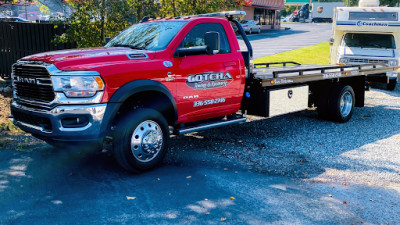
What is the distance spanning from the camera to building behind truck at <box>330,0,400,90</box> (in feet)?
46.1

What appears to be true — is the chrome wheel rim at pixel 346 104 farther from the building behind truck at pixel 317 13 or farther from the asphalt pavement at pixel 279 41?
the building behind truck at pixel 317 13

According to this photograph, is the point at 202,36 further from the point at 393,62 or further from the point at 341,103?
the point at 393,62

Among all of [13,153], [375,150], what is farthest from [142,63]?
[375,150]

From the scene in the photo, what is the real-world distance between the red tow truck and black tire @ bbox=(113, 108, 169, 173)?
13 mm

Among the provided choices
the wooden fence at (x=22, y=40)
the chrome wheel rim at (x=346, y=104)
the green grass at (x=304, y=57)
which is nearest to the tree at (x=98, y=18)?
the wooden fence at (x=22, y=40)

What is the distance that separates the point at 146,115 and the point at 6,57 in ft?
30.3

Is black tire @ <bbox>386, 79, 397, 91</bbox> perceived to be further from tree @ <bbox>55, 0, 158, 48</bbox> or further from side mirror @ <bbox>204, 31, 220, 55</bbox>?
A: side mirror @ <bbox>204, 31, 220, 55</bbox>

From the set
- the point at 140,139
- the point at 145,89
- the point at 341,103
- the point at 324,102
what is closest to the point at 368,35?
the point at 341,103

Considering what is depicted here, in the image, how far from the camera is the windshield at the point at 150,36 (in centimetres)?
618

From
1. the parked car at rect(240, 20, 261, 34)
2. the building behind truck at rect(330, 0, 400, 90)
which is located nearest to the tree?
the building behind truck at rect(330, 0, 400, 90)

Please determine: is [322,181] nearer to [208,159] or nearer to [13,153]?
[208,159]

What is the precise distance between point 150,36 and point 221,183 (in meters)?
2.57

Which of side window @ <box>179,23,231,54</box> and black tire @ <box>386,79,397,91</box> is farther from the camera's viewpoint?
black tire @ <box>386,79,397,91</box>

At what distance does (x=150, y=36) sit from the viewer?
644 cm
